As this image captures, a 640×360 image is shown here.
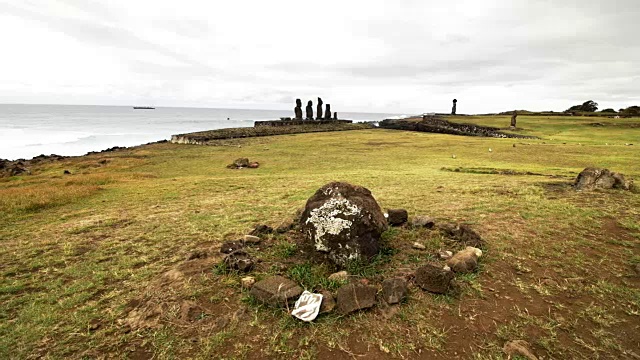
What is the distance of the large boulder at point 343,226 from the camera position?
5.57m

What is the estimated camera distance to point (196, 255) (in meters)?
6.41

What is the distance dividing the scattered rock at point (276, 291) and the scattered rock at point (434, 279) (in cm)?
188

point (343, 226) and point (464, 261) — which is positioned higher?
point (343, 226)

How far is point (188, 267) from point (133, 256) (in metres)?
1.69

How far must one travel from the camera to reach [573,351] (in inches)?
150

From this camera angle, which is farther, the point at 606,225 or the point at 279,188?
the point at 279,188

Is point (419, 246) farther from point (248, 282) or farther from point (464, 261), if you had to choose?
point (248, 282)

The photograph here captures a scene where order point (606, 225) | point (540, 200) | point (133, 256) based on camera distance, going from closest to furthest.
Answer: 1. point (133, 256)
2. point (606, 225)
3. point (540, 200)

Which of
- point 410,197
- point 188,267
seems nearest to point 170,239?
Answer: point 188,267

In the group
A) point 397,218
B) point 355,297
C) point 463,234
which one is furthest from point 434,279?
point 397,218

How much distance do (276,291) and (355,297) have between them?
3.81 ft

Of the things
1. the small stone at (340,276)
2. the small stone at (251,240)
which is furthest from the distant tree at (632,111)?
the small stone at (251,240)

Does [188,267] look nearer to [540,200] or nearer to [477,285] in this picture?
[477,285]

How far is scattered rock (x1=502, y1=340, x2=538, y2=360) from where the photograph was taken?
3.69 meters
